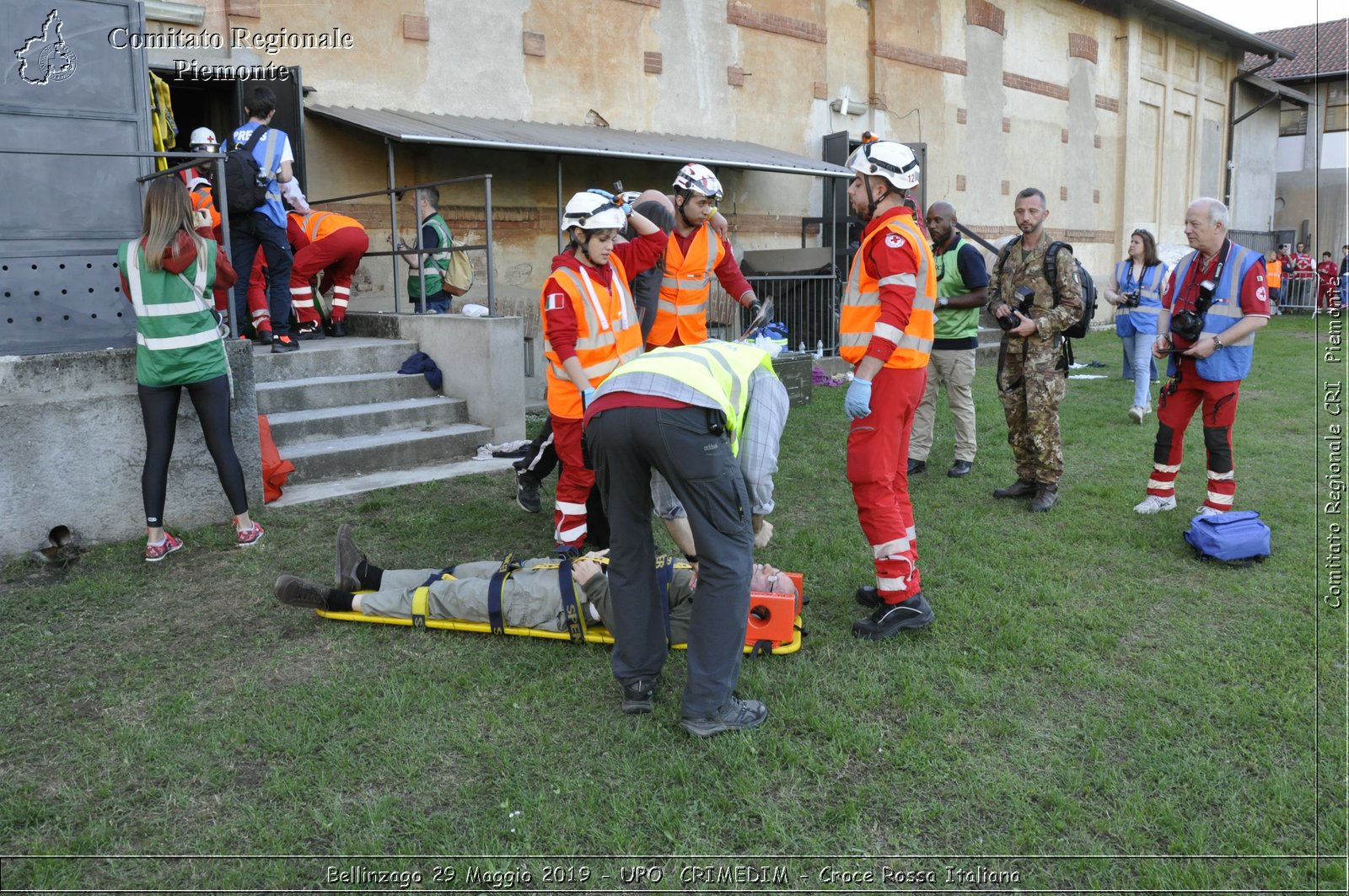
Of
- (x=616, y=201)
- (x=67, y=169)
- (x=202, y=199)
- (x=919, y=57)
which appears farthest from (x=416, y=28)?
(x=919, y=57)

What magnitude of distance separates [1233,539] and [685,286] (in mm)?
3456

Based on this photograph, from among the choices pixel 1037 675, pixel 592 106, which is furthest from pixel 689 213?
pixel 592 106

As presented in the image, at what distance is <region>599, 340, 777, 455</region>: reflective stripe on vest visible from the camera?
314 cm

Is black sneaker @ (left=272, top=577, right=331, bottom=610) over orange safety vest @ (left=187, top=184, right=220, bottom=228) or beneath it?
beneath

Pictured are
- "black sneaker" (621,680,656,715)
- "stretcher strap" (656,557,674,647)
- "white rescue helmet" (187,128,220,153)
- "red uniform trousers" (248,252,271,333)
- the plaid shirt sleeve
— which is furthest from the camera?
"red uniform trousers" (248,252,271,333)

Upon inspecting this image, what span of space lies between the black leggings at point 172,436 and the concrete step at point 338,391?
5.66 ft

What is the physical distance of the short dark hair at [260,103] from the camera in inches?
306

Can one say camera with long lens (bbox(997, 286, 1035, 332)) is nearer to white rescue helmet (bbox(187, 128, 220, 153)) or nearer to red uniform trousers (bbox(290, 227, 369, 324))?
red uniform trousers (bbox(290, 227, 369, 324))

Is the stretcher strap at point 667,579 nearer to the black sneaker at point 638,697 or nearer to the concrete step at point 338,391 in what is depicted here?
the black sneaker at point 638,697

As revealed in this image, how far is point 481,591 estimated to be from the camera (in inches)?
170

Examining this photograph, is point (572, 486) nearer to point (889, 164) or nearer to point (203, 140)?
point (889, 164)

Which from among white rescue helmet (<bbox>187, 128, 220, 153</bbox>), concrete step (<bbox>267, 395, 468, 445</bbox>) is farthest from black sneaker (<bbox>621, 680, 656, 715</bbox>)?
white rescue helmet (<bbox>187, 128, 220, 153</bbox>)

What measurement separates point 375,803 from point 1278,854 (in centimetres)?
268

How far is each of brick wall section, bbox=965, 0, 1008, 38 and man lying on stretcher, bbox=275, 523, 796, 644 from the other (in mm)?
15923
